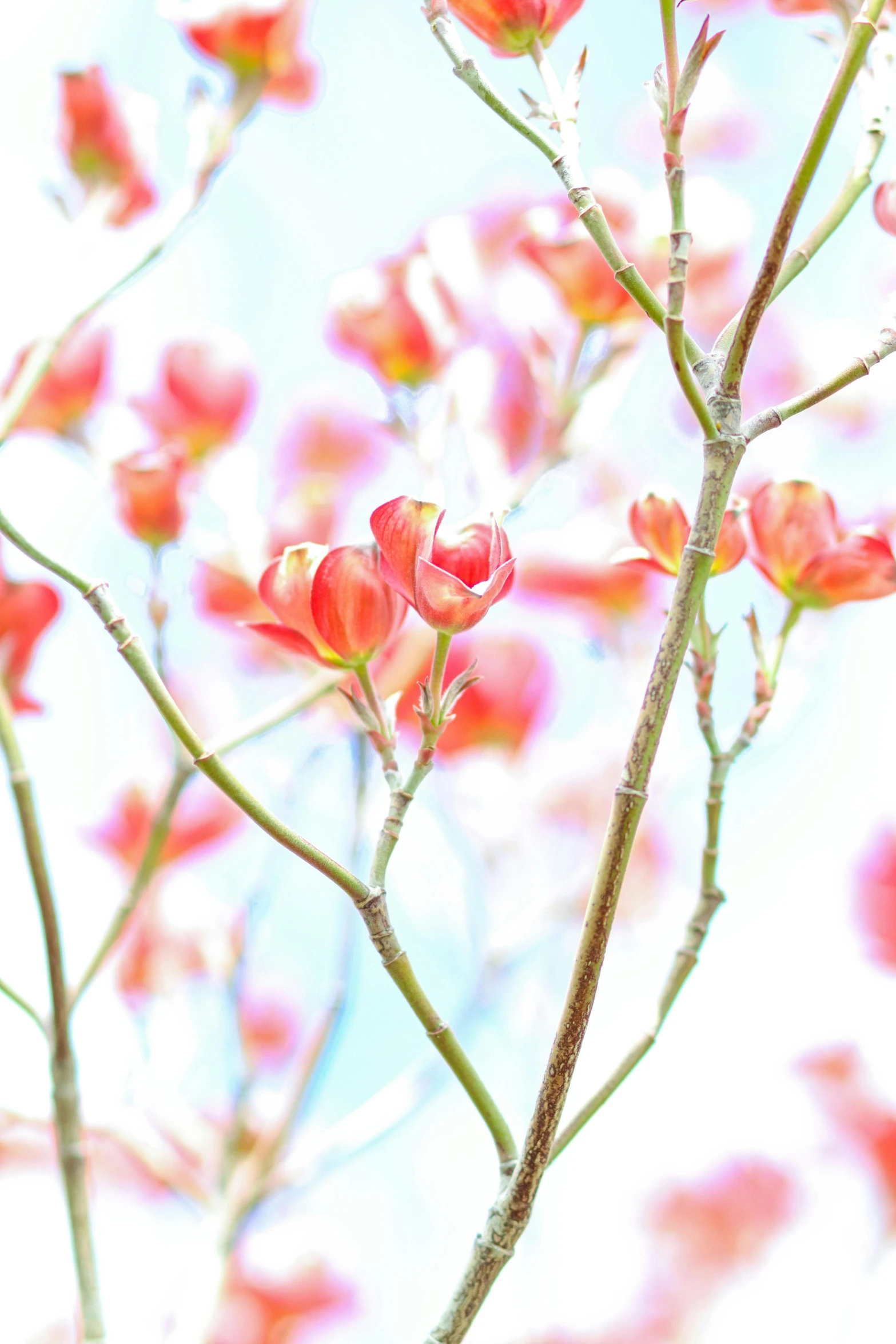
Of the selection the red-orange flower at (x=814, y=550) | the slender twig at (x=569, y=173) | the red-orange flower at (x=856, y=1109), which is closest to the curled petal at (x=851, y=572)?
the red-orange flower at (x=814, y=550)

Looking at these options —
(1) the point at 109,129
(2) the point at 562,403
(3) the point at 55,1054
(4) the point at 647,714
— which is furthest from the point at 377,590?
(1) the point at 109,129

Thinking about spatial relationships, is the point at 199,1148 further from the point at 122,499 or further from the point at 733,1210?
the point at 733,1210

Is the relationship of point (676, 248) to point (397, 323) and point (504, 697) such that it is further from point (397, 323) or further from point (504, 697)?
point (504, 697)

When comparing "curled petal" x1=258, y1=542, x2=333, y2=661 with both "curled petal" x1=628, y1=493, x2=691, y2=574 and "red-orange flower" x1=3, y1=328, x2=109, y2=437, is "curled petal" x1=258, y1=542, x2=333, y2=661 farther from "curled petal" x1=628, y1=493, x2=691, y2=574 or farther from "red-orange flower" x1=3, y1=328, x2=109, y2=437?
"red-orange flower" x1=3, y1=328, x2=109, y2=437

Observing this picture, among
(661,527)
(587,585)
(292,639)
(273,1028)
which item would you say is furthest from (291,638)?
(273,1028)

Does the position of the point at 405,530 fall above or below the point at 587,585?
below

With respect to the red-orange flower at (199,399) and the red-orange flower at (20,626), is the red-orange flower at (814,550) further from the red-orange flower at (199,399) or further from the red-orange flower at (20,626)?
the red-orange flower at (199,399)

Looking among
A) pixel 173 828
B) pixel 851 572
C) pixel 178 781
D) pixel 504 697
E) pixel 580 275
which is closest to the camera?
pixel 851 572
